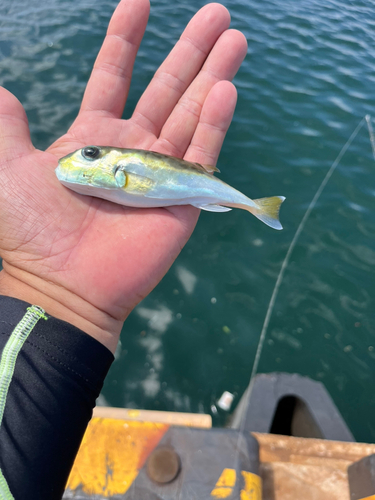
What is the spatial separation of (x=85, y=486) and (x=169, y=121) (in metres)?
4.46

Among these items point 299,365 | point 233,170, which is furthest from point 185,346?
point 233,170

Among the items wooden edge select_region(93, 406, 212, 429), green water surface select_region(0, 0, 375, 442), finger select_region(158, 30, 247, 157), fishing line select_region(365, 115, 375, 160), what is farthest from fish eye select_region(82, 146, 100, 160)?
fishing line select_region(365, 115, 375, 160)

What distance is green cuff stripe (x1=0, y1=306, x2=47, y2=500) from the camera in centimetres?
192

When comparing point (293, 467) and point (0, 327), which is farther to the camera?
point (293, 467)

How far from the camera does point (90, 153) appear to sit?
3369 millimetres

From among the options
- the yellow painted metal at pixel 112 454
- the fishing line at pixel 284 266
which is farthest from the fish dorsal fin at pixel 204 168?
the yellow painted metal at pixel 112 454

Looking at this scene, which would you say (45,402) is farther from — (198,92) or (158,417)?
(198,92)

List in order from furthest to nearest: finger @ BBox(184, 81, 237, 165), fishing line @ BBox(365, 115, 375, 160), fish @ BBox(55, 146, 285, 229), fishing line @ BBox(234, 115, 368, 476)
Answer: fishing line @ BBox(365, 115, 375, 160)
finger @ BBox(184, 81, 237, 165)
fishing line @ BBox(234, 115, 368, 476)
fish @ BBox(55, 146, 285, 229)

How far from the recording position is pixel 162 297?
5359 millimetres

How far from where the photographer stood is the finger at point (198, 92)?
459cm

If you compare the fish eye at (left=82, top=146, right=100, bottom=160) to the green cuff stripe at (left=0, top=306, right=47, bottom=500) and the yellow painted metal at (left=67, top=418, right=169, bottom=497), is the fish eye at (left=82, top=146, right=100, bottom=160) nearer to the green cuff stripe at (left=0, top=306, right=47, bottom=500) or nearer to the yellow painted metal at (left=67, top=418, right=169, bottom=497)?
the green cuff stripe at (left=0, top=306, right=47, bottom=500)

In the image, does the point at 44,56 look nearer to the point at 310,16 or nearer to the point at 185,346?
the point at 185,346

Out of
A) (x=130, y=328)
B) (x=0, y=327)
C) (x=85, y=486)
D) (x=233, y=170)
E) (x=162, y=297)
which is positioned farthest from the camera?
(x=233, y=170)

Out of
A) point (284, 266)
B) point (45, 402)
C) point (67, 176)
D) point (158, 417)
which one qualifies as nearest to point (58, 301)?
point (45, 402)
